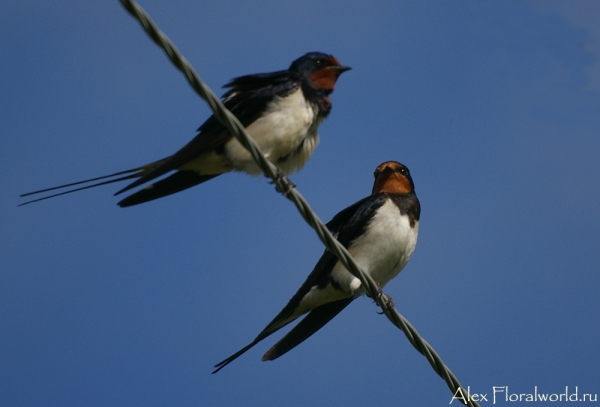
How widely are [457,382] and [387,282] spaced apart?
5.54 feet

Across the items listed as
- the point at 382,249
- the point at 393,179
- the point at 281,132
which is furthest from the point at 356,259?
the point at 281,132

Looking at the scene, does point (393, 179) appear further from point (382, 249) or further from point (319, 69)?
point (319, 69)

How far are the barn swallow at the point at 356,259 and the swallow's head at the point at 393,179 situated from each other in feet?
0.47

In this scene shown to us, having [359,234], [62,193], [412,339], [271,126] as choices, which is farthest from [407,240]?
[62,193]

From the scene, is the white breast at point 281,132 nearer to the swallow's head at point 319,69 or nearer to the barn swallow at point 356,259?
the swallow's head at point 319,69

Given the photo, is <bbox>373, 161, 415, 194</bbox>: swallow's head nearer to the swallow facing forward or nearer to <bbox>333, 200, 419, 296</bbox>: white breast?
<bbox>333, 200, 419, 296</bbox>: white breast

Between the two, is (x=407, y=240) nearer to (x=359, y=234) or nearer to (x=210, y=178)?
(x=359, y=234)

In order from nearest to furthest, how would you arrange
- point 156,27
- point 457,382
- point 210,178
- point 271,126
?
1. point 156,27
2. point 457,382
3. point 271,126
4. point 210,178

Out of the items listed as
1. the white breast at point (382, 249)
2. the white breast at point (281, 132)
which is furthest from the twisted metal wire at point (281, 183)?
the white breast at point (382, 249)

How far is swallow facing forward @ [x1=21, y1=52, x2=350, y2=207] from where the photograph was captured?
163 inches

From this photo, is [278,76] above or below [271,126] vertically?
above

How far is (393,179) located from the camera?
5176mm

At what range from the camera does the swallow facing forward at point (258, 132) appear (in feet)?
13.6

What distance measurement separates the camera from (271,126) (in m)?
4.14
